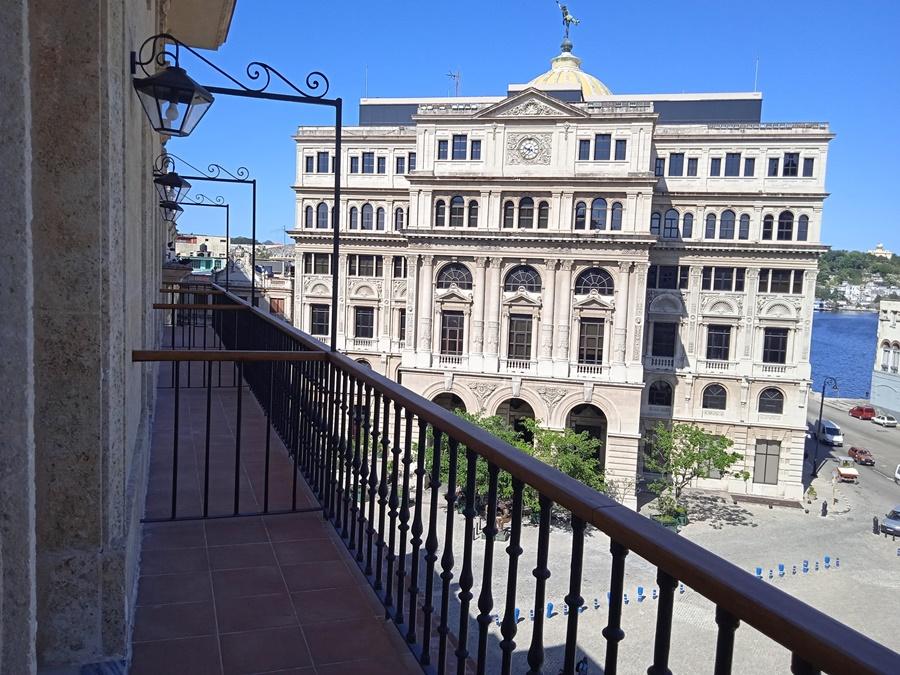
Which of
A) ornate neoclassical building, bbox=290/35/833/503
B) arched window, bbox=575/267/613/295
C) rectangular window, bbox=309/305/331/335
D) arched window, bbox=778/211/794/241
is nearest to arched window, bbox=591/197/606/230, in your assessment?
ornate neoclassical building, bbox=290/35/833/503

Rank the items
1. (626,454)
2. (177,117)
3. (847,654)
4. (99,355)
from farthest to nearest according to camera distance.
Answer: (626,454) < (177,117) < (99,355) < (847,654)

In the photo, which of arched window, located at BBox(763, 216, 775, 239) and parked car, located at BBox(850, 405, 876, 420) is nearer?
arched window, located at BBox(763, 216, 775, 239)

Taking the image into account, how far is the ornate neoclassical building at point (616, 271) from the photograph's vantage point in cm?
3023

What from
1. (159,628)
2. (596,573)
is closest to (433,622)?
(159,628)

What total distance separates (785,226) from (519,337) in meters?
13.7

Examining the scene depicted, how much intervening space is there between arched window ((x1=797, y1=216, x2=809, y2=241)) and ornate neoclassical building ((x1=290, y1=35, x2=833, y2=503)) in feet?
0.33

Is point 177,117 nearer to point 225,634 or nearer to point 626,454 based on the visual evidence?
point 225,634

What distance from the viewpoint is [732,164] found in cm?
3297

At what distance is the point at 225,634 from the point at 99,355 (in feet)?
4.83

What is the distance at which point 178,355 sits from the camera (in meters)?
3.88

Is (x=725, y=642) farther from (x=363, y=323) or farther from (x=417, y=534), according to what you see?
(x=363, y=323)

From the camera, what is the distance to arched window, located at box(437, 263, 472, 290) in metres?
32.1

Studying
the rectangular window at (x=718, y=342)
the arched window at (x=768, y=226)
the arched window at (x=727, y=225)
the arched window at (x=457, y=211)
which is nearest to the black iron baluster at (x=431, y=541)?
the arched window at (x=457, y=211)

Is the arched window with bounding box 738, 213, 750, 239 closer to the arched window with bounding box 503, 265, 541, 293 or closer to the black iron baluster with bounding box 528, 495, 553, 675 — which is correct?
the arched window with bounding box 503, 265, 541, 293
